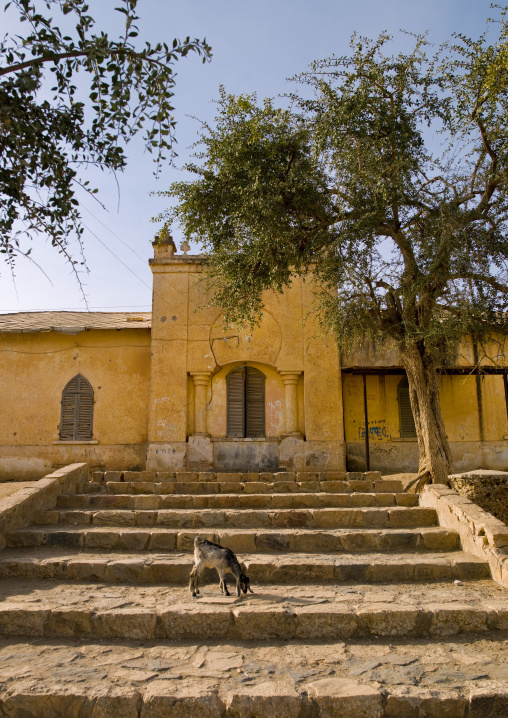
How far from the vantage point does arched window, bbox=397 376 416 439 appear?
16.0 m

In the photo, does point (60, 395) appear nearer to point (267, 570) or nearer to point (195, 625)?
point (267, 570)

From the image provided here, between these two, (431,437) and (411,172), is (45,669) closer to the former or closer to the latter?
(431,437)

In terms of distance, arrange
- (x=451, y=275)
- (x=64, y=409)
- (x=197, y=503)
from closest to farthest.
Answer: (x=197, y=503) < (x=451, y=275) < (x=64, y=409)

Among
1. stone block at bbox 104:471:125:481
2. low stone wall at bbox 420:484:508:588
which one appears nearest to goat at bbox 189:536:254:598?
low stone wall at bbox 420:484:508:588

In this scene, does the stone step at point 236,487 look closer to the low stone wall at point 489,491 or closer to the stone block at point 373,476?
the low stone wall at point 489,491

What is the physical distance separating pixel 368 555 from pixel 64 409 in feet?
37.3

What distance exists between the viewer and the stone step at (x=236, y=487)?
1023cm

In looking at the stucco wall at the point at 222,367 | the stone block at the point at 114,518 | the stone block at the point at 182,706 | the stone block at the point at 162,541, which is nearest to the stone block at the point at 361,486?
the stone block at the point at 162,541

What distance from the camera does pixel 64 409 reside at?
1608 cm

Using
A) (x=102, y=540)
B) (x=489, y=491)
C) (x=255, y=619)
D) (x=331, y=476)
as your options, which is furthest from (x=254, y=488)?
(x=255, y=619)

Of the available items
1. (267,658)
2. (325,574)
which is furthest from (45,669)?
(325,574)

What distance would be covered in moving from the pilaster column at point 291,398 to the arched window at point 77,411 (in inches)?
223

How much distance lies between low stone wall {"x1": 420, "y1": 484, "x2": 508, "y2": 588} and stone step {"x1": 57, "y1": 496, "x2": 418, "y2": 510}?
80 centimetres

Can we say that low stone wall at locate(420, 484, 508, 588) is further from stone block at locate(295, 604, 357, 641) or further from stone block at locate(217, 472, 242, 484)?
stone block at locate(217, 472, 242, 484)
